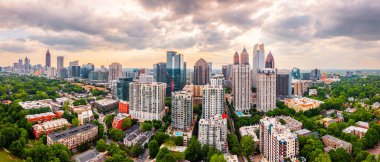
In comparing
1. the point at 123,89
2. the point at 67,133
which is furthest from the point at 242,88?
the point at 67,133

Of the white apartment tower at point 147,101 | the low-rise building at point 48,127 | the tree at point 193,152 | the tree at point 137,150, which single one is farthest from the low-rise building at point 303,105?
the low-rise building at point 48,127

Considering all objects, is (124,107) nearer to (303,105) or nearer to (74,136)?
(74,136)

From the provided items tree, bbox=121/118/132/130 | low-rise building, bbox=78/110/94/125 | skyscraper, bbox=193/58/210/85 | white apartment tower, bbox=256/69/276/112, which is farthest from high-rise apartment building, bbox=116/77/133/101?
white apartment tower, bbox=256/69/276/112

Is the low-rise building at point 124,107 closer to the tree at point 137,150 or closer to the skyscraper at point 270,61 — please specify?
the tree at point 137,150

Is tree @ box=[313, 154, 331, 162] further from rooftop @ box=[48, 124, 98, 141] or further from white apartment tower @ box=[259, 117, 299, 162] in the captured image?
rooftop @ box=[48, 124, 98, 141]

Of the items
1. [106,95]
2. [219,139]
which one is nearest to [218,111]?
[219,139]

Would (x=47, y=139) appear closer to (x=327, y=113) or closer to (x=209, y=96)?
(x=209, y=96)
